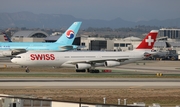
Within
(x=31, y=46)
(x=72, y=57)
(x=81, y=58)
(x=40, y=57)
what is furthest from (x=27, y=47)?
(x=40, y=57)

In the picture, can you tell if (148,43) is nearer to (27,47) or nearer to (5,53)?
(27,47)

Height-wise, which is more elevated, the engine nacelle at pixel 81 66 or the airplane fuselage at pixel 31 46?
the airplane fuselage at pixel 31 46

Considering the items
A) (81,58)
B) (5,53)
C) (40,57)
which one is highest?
(5,53)

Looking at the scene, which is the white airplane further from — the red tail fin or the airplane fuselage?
the airplane fuselage

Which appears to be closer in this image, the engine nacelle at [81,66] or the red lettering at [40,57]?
the red lettering at [40,57]

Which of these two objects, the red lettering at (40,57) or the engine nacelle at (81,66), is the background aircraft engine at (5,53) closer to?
the red lettering at (40,57)

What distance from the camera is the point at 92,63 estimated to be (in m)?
86.0

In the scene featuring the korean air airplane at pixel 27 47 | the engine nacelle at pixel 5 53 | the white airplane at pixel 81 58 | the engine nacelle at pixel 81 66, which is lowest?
the engine nacelle at pixel 81 66

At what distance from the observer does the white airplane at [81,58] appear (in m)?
83.3

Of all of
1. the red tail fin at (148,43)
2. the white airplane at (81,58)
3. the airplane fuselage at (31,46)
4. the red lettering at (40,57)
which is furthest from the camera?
the airplane fuselage at (31,46)

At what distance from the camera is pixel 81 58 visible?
283 feet

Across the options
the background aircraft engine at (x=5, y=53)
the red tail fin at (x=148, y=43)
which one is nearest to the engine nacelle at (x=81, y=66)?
the red tail fin at (x=148, y=43)

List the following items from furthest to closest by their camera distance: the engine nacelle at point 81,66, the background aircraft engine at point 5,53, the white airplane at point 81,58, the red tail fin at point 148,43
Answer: the background aircraft engine at point 5,53, the red tail fin at point 148,43, the engine nacelle at point 81,66, the white airplane at point 81,58

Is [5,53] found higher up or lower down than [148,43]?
lower down
